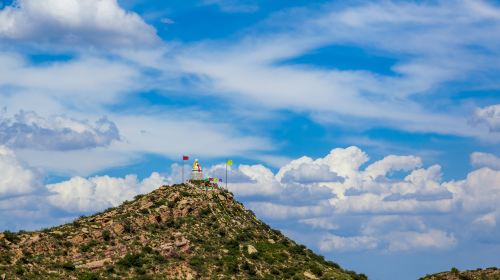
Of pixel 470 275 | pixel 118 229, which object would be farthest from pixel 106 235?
pixel 470 275

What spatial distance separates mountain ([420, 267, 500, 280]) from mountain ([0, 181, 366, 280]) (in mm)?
13174

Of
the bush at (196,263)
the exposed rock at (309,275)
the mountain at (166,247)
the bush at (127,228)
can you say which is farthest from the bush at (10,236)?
the exposed rock at (309,275)

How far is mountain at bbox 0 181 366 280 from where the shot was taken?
100812mm

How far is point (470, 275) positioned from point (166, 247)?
51.3 meters

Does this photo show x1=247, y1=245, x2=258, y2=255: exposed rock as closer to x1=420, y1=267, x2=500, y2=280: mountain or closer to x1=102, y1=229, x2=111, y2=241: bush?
x1=102, y1=229, x2=111, y2=241: bush

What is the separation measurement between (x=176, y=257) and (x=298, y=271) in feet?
63.9

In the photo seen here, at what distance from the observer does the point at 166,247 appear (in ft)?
356

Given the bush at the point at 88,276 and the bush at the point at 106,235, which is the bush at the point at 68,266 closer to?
the bush at the point at 88,276

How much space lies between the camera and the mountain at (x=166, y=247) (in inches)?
3969

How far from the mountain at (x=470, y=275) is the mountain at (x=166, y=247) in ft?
43.2

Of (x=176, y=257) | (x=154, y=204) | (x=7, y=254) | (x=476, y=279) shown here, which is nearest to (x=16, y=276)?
(x=7, y=254)

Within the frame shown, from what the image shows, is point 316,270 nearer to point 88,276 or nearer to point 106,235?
point 106,235

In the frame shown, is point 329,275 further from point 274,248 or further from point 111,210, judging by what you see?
point 111,210

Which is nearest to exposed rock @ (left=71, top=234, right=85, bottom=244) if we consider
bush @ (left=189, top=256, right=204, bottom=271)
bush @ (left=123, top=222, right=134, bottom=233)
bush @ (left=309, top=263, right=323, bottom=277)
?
bush @ (left=123, top=222, right=134, bottom=233)
